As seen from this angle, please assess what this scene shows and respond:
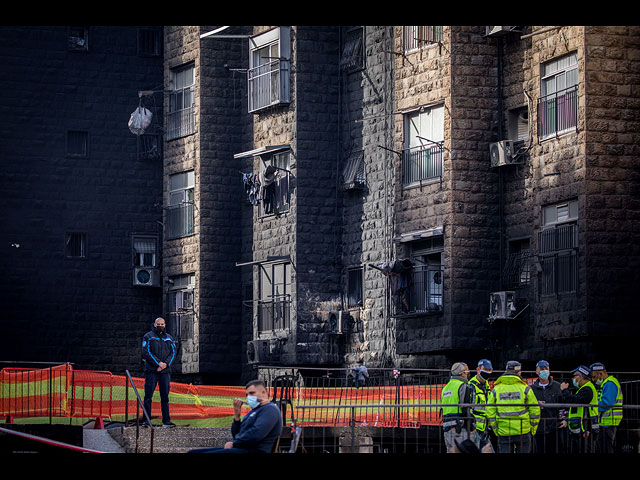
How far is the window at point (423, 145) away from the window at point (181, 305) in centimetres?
946

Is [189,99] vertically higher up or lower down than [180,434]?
higher up

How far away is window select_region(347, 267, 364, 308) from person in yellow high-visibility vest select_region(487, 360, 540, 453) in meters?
16.8

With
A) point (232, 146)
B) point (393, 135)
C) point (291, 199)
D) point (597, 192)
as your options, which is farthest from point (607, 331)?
point (232, 146)

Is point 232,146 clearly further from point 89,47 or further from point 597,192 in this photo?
point 597,192

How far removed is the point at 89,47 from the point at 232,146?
587 centimetres

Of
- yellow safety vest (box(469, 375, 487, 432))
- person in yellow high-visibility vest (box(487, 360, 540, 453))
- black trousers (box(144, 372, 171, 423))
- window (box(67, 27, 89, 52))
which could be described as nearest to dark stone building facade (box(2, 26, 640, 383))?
window (box(67, 27, 89, 52))

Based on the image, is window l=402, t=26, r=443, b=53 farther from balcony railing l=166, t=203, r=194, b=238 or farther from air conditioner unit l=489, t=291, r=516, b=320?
balcony railing l=166, t=203, r=194, b=238

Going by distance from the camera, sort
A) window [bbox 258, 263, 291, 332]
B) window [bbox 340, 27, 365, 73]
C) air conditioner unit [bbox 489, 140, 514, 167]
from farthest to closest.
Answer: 1. window [bbox 258, 263, 291, 332]
2. window [bbox 340, 27, 365, 73]
3. air conditioner unit [bbox 489, 140, 514, 167]

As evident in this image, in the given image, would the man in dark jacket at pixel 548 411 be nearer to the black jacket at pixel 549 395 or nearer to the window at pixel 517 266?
the black jacket at pixel 549 395

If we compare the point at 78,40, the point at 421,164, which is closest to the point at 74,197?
the point at 78,40

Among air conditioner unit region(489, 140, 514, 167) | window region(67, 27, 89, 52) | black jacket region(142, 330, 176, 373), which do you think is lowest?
black jacket region(142, 330, 176, 373)

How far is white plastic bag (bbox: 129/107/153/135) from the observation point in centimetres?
4231

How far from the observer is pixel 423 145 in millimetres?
33344

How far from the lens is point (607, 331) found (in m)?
28.6
